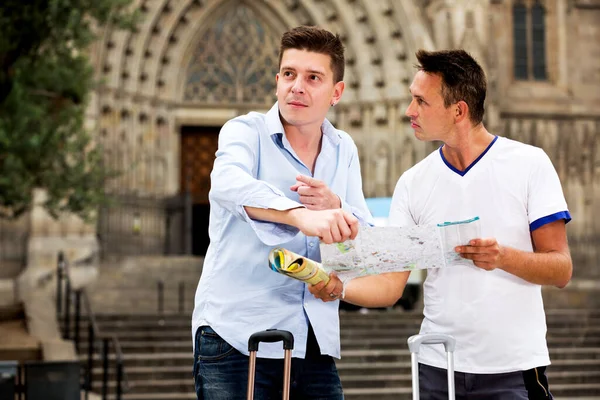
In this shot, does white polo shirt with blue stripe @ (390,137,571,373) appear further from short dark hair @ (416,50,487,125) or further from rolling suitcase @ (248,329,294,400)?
rolling suitcase @ (248,329,294,400)

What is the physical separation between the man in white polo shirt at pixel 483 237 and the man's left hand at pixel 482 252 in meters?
0.09

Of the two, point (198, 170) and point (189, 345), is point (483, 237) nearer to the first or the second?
point (189, 345)

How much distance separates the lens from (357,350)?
43.3ft

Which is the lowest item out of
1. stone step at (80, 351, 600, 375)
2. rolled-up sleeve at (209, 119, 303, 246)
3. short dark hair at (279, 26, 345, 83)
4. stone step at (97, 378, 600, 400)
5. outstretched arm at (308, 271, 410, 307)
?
stone step at (97, 378, 600, 400)

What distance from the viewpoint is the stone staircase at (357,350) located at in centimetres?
1198

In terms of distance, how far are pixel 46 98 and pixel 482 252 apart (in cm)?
949

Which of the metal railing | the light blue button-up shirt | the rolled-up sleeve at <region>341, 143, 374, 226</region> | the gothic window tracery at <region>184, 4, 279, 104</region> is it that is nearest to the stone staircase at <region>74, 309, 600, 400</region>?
the metal railing

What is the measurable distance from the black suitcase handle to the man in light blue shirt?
4.5 inches

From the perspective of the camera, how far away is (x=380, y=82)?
21.6 metres

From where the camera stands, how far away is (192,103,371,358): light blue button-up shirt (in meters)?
2.91

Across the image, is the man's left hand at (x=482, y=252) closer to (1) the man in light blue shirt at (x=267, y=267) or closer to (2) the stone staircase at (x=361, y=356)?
(1) the man in light blue shirt at (x=267, y=267)

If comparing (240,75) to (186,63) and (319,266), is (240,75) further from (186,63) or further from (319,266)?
(319,266)

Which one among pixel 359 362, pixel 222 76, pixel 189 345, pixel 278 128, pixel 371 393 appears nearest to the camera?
pixel 278 128

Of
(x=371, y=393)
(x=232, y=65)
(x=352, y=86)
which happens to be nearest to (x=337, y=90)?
(x=371, y=393)
